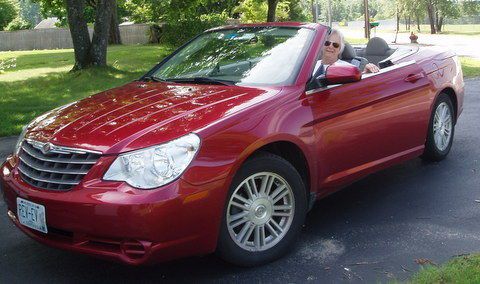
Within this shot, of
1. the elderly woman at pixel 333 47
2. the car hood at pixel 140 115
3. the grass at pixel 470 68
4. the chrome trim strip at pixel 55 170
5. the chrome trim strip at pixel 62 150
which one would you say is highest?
the elderly woman at pixel 333 47

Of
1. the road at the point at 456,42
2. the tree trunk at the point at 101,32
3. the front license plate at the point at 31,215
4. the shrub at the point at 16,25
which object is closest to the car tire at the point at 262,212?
the front license plate at the point at 31,215

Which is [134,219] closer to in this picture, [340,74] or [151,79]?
[340,74]

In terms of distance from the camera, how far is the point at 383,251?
397 cm

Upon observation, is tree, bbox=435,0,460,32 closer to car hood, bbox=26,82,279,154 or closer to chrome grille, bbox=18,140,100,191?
car hood, bbox=26,82,279,154

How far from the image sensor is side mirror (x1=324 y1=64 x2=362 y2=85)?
13.9 ft

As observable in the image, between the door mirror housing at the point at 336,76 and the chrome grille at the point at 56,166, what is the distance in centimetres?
170

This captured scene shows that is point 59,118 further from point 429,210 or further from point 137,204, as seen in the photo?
point 429,210

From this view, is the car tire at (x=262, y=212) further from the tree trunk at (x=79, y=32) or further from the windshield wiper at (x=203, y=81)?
the tree trunk at (x=79, y=32)

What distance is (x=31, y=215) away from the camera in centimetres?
350

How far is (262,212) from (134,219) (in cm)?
96

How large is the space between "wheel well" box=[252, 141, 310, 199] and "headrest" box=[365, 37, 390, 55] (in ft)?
8.96

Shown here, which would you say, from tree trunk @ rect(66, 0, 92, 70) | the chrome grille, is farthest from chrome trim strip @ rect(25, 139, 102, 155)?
tree trunk @ rect(66, 0, 92, 70)

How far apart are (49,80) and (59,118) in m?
12.0

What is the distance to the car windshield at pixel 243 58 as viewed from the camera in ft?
14.3
